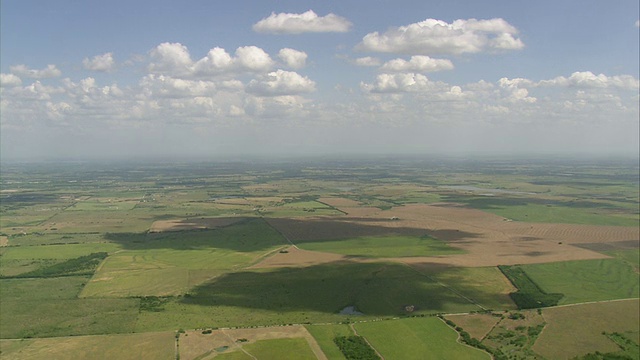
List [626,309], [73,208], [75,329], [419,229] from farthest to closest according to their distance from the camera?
[73,208] → [419,229] → [626,309] → [75,329]

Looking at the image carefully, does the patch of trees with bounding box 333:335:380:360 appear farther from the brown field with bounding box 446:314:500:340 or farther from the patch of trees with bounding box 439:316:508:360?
the brown field with bounding box 446:314:500:340

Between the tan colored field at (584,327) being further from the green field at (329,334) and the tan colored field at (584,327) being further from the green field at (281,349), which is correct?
the green field at (281,349)

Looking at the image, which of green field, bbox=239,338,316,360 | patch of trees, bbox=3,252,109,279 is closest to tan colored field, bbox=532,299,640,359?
green field, bbox=239,338,316,360

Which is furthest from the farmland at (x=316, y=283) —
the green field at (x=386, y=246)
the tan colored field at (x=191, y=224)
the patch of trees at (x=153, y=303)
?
the tan colored field at (x=191, y=224)

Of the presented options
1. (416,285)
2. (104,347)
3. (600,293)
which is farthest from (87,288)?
(600,293)

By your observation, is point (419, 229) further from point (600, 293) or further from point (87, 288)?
point (87, 288)

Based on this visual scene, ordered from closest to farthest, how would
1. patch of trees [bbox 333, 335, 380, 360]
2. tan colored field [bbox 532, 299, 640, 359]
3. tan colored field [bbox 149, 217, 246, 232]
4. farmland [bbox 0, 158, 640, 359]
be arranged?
patch of trees [bbox 333, 335, 380, 360] < tan colored field [bbox 532, 299, 640, 359] < farmland [bbox 0, 158, 640, 359] < tan colored field [bbox 149, 217, 246, 232]
